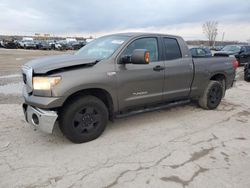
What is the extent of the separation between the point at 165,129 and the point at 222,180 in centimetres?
181

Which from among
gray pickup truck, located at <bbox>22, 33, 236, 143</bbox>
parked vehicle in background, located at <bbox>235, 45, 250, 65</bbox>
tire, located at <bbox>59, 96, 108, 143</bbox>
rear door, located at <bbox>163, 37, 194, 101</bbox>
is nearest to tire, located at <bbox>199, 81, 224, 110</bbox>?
gray pickup truck, located at <bbox>22, 33, 236, 143</bbox>

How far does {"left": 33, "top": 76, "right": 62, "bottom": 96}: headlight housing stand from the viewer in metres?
3.62

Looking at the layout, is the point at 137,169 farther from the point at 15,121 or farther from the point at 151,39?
the point at 15,121

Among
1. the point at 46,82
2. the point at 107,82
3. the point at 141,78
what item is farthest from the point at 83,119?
the point at 141,78

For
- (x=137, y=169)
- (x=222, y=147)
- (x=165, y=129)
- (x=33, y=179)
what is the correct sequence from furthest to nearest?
(x=165, y=129)
(x=222, y=147)
(x=137, y=169)
(x=33, y=179)

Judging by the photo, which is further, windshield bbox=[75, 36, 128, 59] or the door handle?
the door handle

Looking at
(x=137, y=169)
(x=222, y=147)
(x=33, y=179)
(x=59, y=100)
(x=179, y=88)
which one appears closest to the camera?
(x=33, y=179)

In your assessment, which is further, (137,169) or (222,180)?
(137,169)

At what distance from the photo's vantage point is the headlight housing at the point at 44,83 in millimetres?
3615

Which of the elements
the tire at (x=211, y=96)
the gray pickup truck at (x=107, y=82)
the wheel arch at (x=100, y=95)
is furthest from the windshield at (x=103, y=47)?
the tire at (x=211, y=96)

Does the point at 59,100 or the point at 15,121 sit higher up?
the point at 59,100

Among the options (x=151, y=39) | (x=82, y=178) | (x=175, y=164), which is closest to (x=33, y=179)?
(x=82, y=178)

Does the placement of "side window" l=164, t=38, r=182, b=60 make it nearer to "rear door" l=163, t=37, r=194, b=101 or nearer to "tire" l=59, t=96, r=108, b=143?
"rear door" l=163, t=37, r=194, b=101

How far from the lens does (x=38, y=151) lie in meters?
3.78
